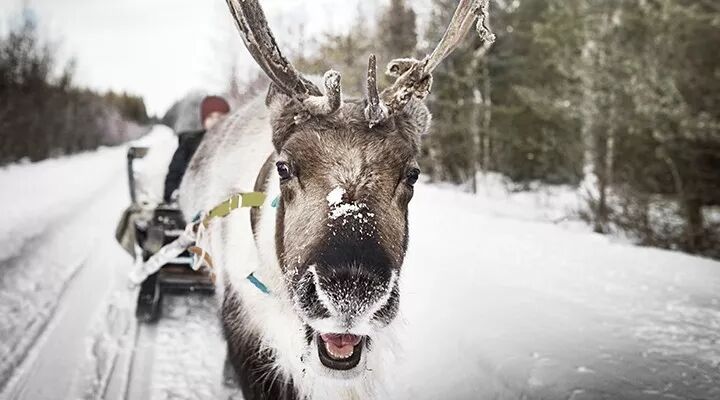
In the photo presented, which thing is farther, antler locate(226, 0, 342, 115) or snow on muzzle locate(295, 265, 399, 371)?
antler locate(226, 0, 342, 115)

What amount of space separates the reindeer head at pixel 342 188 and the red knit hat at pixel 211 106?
307 centimetres

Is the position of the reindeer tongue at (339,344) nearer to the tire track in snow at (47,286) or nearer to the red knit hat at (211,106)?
the tire track in snow at (47,286)

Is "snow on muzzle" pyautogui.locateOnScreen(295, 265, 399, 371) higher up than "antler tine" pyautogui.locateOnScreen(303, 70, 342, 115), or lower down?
lower down

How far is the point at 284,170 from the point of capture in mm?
2197

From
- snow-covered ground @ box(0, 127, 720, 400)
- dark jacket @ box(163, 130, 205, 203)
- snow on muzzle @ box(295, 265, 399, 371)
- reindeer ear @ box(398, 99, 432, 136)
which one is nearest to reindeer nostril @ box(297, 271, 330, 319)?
snow on muzzle @ box(295, 265, 399, 371)

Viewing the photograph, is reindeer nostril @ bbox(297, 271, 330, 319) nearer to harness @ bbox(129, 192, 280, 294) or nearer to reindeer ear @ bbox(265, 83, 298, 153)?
harness @ bbox(129, 192, 280, 294)

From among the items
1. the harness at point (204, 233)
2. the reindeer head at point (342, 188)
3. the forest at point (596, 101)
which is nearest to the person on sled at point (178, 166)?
the forest at point (596, 101)

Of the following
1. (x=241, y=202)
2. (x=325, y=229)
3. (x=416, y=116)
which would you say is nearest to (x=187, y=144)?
(x=241, y=202)

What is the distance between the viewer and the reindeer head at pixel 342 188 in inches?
70.4

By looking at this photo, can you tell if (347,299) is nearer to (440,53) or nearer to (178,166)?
(440,53)

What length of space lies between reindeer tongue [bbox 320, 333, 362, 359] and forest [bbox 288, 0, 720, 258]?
302 cm

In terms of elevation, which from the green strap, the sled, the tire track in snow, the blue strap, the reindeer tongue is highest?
the green strap

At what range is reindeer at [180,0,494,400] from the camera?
1822 millimetres

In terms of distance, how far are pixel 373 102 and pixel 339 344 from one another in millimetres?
979
